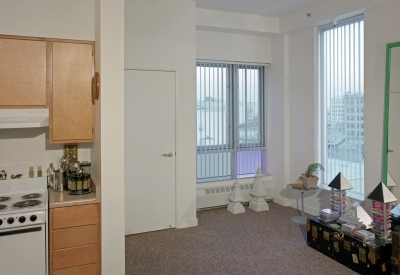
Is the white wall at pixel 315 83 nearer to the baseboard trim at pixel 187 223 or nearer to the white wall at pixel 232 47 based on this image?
the white wall at pixel 232 47

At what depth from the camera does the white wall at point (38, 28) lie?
9.65ft

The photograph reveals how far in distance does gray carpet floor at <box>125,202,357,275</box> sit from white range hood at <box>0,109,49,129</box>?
158cm

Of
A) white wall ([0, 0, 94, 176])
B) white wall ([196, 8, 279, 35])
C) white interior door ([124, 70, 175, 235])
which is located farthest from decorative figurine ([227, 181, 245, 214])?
white wall ([0, 0, 94, 176])

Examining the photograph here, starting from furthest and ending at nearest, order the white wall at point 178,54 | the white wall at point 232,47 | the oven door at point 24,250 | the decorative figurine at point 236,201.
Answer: the white wall at point 232,47 < the decorative figurine at point 236,201 < the white wall at point 178,54 < the oven door at point 24,250

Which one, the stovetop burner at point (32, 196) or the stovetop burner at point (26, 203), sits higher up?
the stovetop burner at point (32, 196)

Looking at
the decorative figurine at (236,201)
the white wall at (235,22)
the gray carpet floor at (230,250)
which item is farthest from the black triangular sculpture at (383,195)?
the white wall at (235,22)

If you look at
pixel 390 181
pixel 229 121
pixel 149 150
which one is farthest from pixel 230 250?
pixel 229 121

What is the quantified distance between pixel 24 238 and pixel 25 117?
3.39 ft

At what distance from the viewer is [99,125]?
2783 mm

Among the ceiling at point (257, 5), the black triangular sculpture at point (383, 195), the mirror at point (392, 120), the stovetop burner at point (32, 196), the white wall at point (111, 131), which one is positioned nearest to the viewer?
the white wall at point (111, 131)

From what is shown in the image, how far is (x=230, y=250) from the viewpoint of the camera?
355 cm

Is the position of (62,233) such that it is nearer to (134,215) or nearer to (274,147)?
(134,215)

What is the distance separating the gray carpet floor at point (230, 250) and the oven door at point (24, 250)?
88cm

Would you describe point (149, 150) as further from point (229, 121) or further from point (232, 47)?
point (232, 47)
